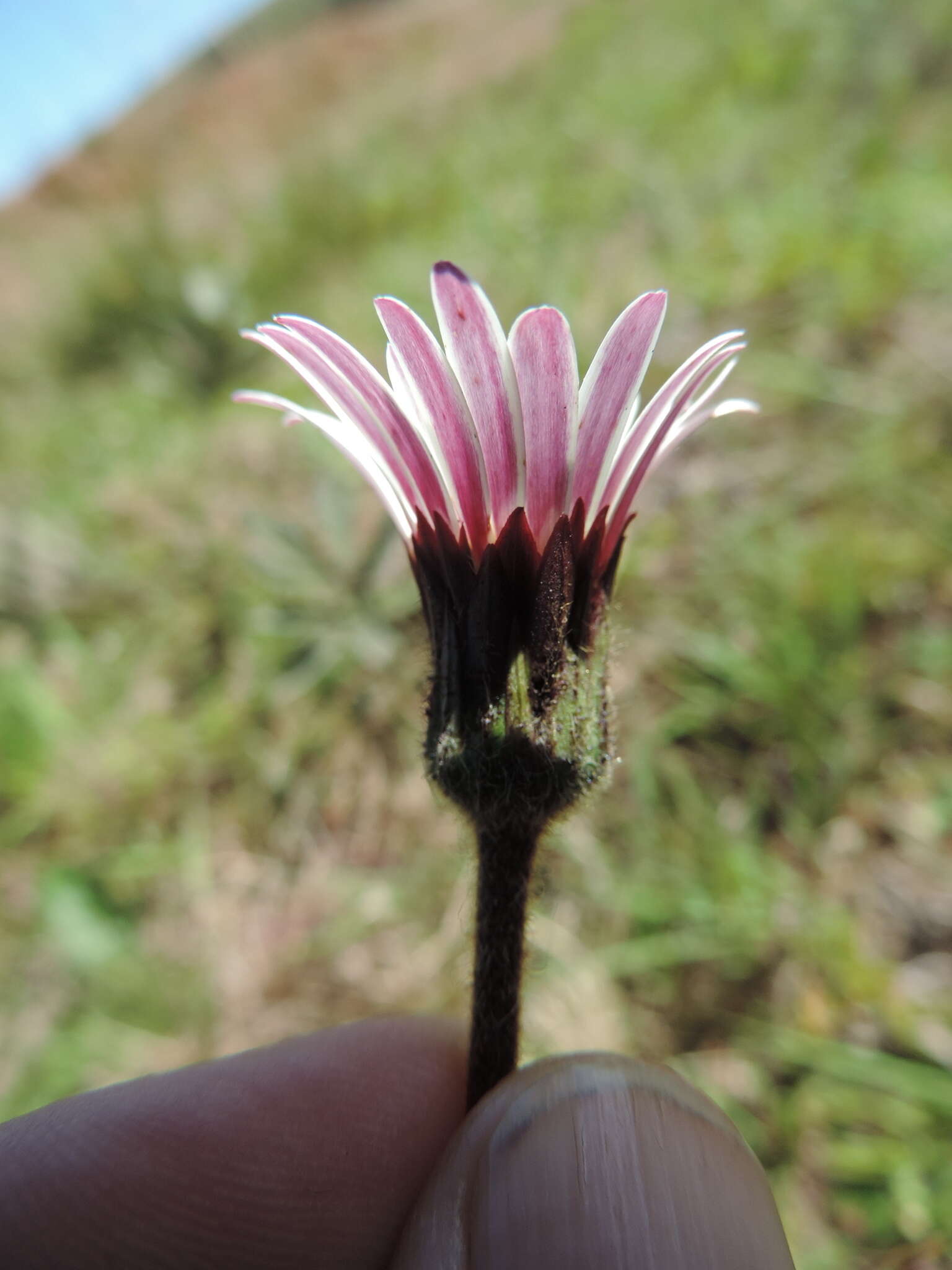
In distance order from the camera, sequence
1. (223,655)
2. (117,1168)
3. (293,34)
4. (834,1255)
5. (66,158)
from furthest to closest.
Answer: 1. (293,34)
2. (66,158)
3. (223,655)
4. (834,1255)
5. (117,1168)

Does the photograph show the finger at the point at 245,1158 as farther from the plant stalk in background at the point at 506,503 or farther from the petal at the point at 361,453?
the petal at the point at 361,453

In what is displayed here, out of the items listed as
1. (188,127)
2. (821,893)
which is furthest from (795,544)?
(188,127)

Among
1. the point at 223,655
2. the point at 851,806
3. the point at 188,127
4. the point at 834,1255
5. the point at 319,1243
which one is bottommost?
the point at 834,1255

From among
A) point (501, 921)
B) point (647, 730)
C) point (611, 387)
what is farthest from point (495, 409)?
point (647, 730)

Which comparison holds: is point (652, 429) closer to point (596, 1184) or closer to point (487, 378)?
point (487, 378)

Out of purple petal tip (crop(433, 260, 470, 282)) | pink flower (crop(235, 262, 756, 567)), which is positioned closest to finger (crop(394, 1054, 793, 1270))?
pink flower (crop(235, 262, 756, 567))

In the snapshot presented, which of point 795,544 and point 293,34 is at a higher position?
point 293,34

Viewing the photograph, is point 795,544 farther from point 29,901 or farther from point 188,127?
point 188,127

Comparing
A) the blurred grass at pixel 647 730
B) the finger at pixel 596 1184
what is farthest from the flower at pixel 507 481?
the finger at pixel 596 1184

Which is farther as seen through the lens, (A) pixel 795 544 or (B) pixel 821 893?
(A) pixel 795 544
